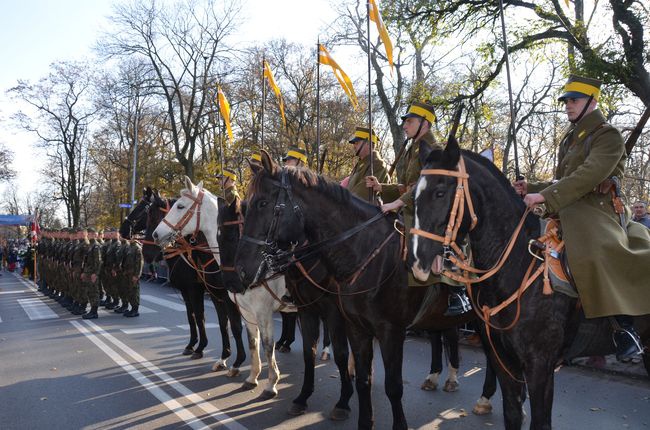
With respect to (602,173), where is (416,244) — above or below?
below

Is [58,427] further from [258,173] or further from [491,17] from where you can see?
[491,17]

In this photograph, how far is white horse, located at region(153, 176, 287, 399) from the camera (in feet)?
22.1

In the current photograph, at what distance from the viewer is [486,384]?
5988mm

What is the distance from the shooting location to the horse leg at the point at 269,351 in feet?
21.3

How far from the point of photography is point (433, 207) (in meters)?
3.45

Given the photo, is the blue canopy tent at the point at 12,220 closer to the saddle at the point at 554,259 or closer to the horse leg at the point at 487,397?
the horse leg at the point at 487,397

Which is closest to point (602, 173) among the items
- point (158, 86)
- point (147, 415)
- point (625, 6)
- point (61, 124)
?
point (147, 415)

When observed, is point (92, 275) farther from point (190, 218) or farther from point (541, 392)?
point (541, 392)

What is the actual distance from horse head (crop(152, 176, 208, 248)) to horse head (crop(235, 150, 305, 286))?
3326mm

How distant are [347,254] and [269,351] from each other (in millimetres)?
2436

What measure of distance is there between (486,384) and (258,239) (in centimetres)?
327

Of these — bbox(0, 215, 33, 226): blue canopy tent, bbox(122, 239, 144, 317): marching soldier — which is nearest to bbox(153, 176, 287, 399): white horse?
bbox(122, 239, 144, 317): marching soldier

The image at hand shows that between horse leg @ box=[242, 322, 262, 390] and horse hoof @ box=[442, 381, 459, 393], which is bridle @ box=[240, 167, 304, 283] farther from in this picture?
horse hoof @ box=[442, 381, 459, 393]

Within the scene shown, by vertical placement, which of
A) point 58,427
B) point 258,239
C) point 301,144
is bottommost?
point 58,427
